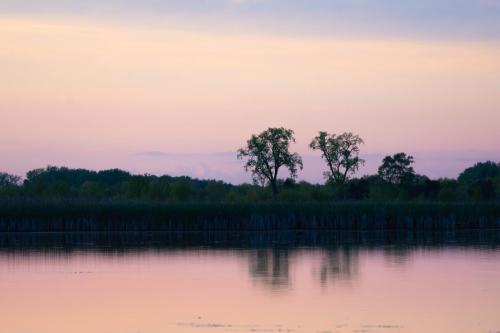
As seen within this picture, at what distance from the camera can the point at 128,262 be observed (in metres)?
25.8

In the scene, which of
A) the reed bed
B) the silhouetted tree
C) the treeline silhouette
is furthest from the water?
the silhouetted tree

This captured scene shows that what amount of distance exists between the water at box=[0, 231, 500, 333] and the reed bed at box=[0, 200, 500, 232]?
11.9 metres

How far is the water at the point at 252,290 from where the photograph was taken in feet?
47.8

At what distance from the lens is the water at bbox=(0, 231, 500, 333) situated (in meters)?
14.6

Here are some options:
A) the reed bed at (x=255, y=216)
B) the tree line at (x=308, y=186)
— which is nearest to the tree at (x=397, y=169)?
the tree line at (x=308, y=186)

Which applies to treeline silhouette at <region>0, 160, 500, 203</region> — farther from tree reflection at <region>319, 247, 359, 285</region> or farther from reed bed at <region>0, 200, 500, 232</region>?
tree reflection at <region>319, 247, 359, 285</region>

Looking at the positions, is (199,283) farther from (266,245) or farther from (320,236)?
(320,236)

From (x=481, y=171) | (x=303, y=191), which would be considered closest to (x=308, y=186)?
Result: (x=303, y=191)

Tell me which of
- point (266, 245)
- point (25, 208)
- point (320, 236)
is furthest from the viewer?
point (25, 208)

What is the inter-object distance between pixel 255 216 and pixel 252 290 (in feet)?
81.9

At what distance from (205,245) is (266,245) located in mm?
2144

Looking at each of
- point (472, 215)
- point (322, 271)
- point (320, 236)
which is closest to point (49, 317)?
point (322, 271)

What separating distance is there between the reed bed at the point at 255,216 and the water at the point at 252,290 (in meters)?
11.9

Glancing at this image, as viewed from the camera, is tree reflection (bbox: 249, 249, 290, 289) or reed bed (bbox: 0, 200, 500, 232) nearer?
tree reflection (bbox: 249, 249, 290, 289)
